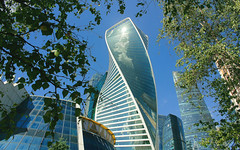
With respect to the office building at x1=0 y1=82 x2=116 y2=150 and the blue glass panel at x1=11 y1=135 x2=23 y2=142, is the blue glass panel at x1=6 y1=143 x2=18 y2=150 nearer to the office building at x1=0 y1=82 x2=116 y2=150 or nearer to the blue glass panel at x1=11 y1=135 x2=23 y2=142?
the office building at x1=0 y1=82 x2=116 y2=150

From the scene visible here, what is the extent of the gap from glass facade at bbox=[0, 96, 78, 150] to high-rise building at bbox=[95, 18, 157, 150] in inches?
884

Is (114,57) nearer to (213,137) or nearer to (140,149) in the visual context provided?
(140,149)

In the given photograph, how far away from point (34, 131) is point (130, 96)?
141 ft

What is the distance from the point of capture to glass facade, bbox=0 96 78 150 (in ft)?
46.6

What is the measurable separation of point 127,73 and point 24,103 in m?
47.3

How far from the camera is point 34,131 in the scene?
54.4 ft

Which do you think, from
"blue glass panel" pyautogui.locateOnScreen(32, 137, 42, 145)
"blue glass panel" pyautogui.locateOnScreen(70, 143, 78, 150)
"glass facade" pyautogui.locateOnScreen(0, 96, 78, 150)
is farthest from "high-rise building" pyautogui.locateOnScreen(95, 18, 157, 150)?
"blue glass panel" pyautogui.locateOnScreen(32, 137, 42, 145)

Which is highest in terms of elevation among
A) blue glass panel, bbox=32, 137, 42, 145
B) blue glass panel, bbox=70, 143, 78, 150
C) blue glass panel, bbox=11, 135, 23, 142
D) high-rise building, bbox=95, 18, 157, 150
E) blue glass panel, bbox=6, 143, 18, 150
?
high-rise building, bbox=95, 18, 157, 150

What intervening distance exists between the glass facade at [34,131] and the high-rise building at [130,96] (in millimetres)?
22447

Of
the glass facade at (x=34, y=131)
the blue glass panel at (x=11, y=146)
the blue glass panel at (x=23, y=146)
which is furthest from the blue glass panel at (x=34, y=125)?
the blue glass panel at (x=11, y=146)

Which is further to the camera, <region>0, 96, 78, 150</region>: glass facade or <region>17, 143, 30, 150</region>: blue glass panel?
<region>0, 96, 78, 150</region>: glass facade

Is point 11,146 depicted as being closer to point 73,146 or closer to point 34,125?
point 34,125

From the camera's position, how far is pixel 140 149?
44.9 m

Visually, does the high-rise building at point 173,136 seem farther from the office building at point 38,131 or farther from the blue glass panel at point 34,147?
the blue glass panel at point 34,147
